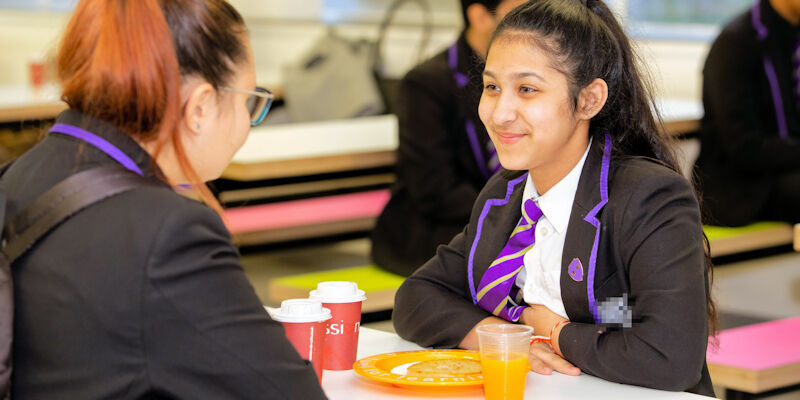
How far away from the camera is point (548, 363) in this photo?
1.58 metres

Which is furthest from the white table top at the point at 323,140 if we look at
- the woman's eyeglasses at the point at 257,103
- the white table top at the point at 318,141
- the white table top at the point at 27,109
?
the woman's eyeglasses at the point at 257,103

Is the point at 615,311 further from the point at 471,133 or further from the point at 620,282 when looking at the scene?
the point at 471,133

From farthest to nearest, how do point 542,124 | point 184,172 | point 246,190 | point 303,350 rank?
1. point 246,190
2. point 542,124
3. point 303,350
4. point 184,172

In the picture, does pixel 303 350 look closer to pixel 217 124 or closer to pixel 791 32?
pixel 217 124

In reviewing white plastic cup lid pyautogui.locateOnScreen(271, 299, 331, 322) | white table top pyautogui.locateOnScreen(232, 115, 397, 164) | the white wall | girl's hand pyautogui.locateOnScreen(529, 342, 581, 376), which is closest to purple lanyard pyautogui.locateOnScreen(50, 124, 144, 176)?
white plastic cup lid pyautogui.locateOnScreen(271, 299, 331, 322)

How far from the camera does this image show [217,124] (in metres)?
1.27

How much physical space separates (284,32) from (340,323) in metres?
6.04

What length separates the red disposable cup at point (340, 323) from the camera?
1.57 m

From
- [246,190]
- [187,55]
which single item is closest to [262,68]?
[246,190]

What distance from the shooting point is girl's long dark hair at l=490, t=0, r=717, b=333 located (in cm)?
178

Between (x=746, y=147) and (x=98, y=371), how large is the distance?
10.5 ft

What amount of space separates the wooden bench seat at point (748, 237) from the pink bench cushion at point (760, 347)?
0.78 m

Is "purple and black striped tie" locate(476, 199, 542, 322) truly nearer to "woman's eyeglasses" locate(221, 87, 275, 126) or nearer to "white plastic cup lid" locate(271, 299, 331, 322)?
"white plastic cup lid" locate(271, 299, 331, 322)

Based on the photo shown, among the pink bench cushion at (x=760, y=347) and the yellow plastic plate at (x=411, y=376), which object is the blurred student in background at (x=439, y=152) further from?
the yellow plastic plate at (x=411, y=376)
